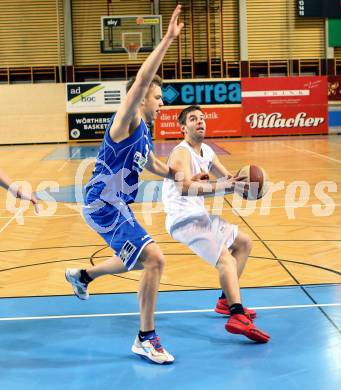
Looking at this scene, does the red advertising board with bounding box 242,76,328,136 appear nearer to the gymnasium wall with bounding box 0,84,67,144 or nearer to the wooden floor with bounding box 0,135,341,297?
the gymnasium wall with bounding box 0,84,67,144

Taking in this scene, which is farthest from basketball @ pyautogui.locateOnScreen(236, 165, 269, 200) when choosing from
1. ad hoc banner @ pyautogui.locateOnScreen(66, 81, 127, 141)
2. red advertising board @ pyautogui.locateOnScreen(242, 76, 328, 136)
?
red advertising board @ pyautogui.locateOnScreen(242, 76, 328, 136)

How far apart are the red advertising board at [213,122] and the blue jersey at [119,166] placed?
2026 centimetres

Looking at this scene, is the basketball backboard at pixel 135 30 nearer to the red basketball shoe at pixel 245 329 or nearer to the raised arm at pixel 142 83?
the raised arm at pixel 142 83

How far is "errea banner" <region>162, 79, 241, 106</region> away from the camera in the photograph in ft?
79.9

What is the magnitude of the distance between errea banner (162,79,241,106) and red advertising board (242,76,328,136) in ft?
1.54

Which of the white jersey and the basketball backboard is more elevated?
the basketball backboard

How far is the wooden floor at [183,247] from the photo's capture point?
593cm

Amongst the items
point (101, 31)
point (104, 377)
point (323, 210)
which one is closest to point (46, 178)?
point (323, 210)

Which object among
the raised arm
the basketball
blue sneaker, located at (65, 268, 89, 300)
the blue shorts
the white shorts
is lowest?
blue sneaker, located at (65, 268, 89, 300)

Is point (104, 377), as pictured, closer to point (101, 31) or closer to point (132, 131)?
point (132, 131)

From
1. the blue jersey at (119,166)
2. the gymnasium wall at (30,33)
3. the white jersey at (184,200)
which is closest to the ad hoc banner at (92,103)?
the gymnasium wall at (30,33)

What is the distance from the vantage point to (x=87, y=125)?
24766 millimetres

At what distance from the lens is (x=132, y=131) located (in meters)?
4.05

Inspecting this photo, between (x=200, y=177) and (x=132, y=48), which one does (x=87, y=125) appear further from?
(x=200, y=177)
